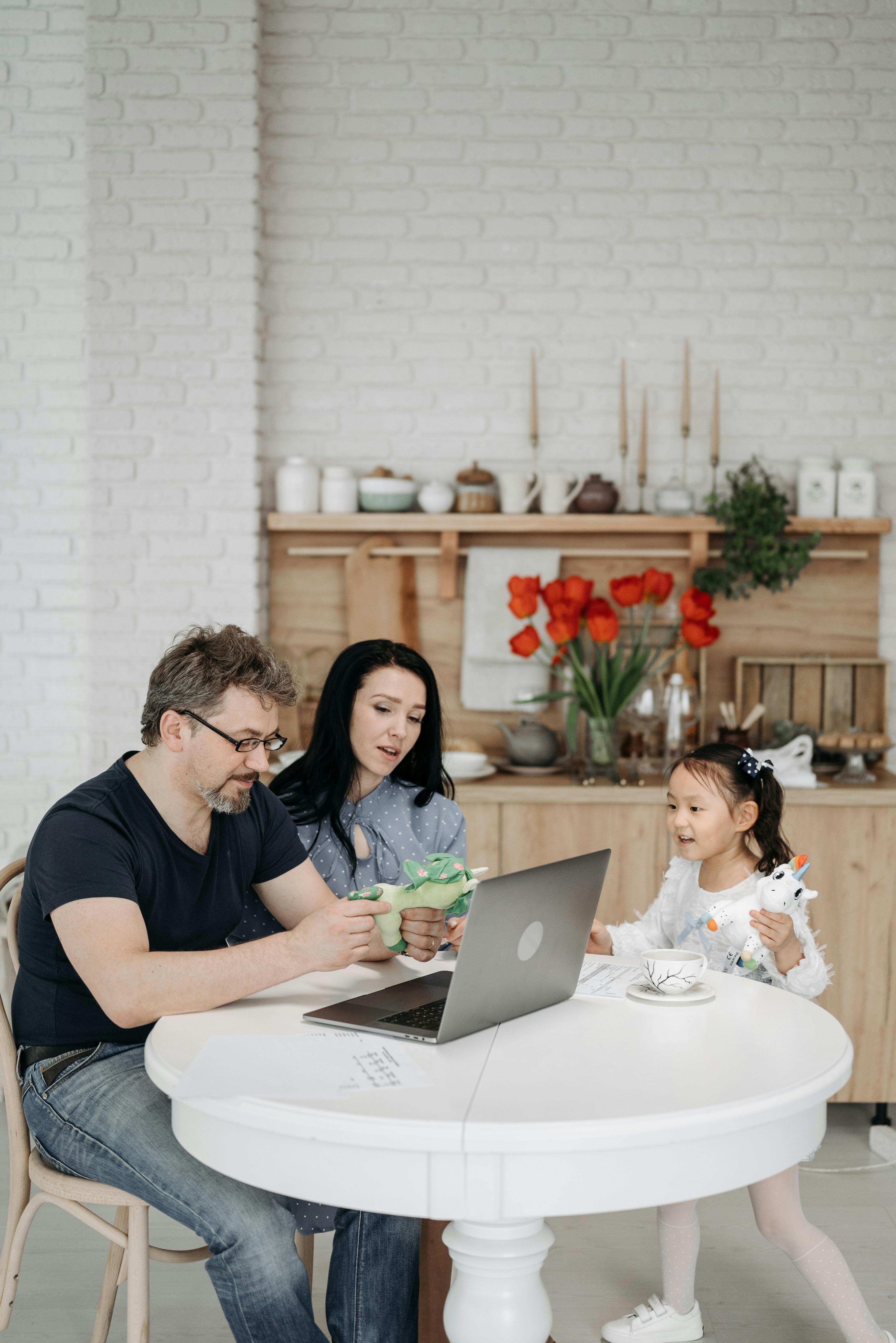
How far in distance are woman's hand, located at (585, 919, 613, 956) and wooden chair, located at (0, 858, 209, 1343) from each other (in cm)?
77

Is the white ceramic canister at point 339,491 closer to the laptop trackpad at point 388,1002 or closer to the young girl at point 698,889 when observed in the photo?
the young girl at point 698,889

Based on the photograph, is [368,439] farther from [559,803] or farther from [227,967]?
[227,967]

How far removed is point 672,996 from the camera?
168 cm

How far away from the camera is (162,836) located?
1.77 m

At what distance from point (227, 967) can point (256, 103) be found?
8.59ft

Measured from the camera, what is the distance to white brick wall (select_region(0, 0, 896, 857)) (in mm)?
3396

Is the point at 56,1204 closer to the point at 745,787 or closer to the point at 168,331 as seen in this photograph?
the point at 745,787

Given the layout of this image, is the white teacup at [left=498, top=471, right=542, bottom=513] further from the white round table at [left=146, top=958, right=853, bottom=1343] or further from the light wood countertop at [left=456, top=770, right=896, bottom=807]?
the white round table at [left=146, top=958, right=853, bottom=1343]

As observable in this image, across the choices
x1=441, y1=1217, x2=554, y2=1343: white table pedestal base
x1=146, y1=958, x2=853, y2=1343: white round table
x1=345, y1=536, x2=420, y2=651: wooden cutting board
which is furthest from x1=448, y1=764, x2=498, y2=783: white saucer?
x1=441, y1=1217, x2=554, y2=1343: white table pedestal base

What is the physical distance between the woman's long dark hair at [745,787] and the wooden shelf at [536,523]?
4.35 feet

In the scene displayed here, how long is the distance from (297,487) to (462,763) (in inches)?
37.1

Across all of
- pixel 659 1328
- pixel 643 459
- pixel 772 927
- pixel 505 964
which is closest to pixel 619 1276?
pixel 659 1328

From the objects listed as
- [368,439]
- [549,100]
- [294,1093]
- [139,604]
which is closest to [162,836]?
Result: [294,1093]

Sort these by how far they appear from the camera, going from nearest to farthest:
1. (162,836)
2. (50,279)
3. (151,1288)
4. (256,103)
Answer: (162,836) → (151,1288) → (256,103) → (50,279)
